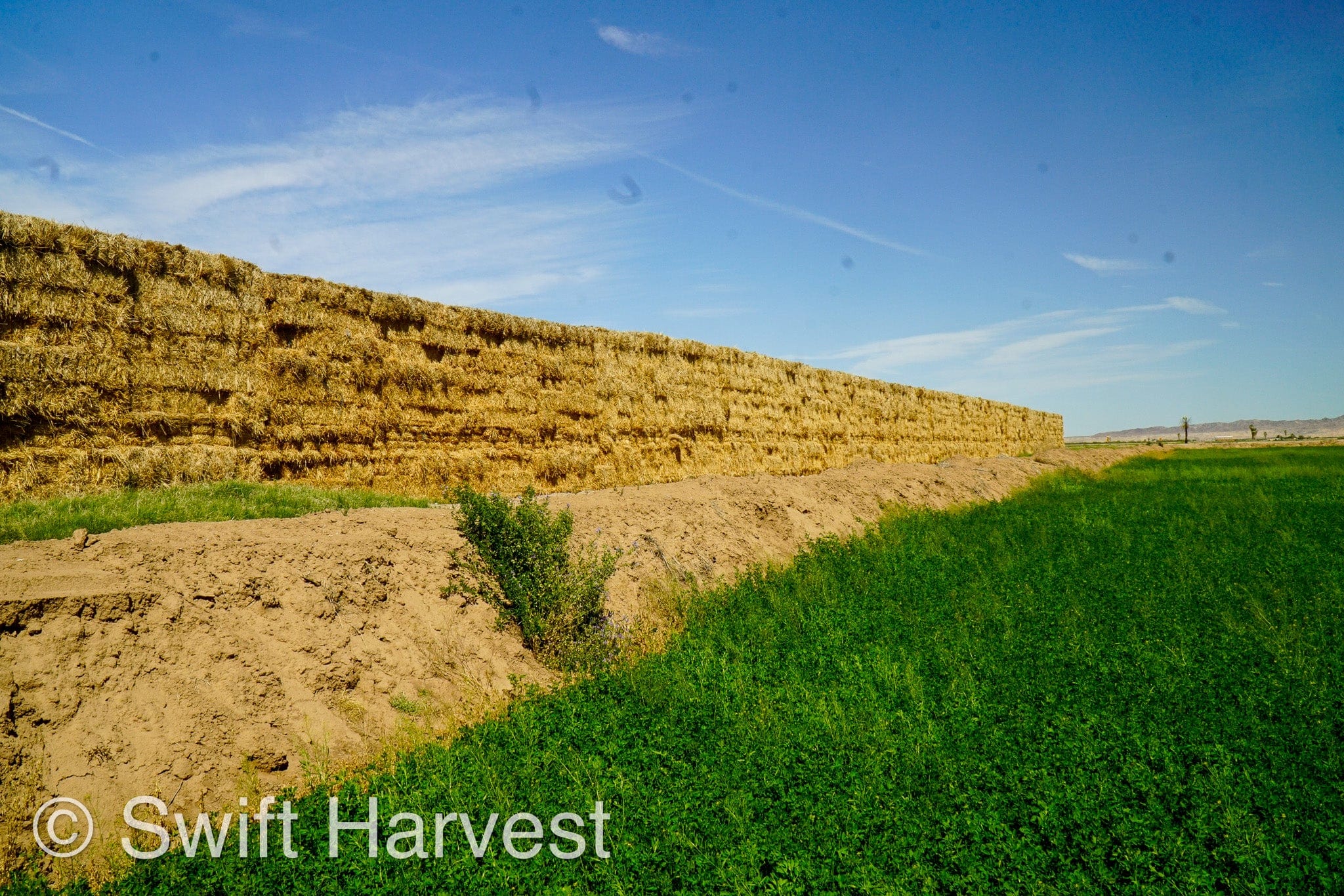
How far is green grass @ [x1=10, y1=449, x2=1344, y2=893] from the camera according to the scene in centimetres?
392

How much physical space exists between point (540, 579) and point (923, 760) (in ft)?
14.6

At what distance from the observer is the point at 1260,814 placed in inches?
170

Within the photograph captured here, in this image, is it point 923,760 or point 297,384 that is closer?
point 923,760

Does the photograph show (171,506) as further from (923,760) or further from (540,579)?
(923,760)

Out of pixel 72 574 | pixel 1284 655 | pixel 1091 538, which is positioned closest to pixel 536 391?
pixel 72 574

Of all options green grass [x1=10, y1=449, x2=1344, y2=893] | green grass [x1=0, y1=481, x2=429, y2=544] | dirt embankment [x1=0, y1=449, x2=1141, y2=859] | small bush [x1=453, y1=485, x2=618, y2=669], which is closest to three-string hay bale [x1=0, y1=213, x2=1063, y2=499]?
green grass [x1=0, y1=481, x2=429, y2=544]

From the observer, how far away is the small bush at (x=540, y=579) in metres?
7.55

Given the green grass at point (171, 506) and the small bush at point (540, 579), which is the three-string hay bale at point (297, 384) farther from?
the small bush at point (540, 579)

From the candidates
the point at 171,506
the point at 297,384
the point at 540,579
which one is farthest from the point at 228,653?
the point at 297,384

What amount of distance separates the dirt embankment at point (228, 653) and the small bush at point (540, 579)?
0.89 ft

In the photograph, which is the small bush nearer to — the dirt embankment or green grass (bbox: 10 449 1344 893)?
the dirt embankment

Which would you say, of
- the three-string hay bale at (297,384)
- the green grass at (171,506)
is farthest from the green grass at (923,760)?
the three-string hay bale at (297,384)

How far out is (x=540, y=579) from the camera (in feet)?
25.9

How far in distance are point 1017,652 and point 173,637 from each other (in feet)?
24.5
